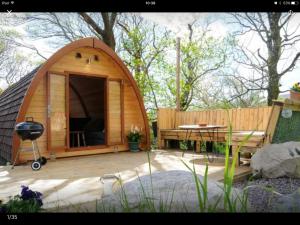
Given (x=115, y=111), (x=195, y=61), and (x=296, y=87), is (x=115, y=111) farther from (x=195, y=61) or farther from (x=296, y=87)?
(x=195, y=61)

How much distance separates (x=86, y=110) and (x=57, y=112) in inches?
111

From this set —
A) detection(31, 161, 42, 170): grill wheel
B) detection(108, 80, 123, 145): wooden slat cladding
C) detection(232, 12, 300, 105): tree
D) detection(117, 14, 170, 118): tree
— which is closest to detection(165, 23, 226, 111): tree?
detection(117, 14, 170, 118): tree

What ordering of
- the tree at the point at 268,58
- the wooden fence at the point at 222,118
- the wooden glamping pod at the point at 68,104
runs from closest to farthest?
the wooden glamping pod at the point at 68,104 < the tree at the point at 268,58 < the wooden fence at the point at 222,118

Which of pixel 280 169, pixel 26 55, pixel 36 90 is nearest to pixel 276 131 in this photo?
pixel 280 169

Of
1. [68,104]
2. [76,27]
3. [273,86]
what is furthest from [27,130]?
[273,86]

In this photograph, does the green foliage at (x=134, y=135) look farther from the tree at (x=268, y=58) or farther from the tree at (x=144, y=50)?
the tree at (x=144, y=50)

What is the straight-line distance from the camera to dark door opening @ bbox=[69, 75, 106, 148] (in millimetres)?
7668

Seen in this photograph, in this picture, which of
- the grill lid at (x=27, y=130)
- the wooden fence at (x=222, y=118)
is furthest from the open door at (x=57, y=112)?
the wooden fence at (x=222, y=118)

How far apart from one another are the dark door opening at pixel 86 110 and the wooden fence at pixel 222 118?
6.03 feet

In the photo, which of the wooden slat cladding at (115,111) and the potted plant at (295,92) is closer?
Answer: the potted plant at (295,92)

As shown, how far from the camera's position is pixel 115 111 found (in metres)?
6.53

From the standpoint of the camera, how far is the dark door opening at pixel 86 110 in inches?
302
